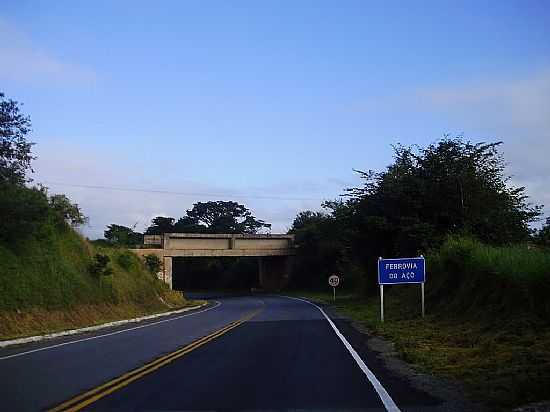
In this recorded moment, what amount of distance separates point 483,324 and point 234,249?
68.2 meters

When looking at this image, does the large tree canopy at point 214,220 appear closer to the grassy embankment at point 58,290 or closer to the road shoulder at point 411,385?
the grassy embankment at point 58,290

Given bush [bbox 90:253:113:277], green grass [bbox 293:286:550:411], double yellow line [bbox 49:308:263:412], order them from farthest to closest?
bush [bbox 90:253:113:277] < green grass [bbox 293:286:550:411] < double yellow line [bbox 49:308:263:412]

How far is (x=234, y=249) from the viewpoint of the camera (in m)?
87.9

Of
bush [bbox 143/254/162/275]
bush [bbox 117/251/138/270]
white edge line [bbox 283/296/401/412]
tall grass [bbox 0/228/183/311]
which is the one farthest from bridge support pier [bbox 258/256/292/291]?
white edge line [bbox 283/296/401/412]

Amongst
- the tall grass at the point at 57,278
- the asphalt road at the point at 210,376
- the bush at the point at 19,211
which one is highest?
the bush at the point at 19,211

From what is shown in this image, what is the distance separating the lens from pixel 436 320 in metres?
25.9

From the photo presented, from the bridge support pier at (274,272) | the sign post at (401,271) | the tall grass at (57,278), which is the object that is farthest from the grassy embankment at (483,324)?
the bridge support pier at (274,272)

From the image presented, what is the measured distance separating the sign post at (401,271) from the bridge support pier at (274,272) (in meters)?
68.0

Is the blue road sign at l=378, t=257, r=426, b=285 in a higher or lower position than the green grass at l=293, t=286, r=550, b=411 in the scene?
higher

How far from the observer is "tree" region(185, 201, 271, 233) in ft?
436

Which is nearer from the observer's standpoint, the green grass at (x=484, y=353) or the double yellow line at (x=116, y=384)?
the double yellow line at (x=116, y=384)

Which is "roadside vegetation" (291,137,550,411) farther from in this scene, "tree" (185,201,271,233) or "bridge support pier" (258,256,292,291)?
"tree" (185,201,271,233)

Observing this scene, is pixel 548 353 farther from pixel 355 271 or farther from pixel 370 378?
pixel 355 271

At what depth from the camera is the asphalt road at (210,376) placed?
966cm
